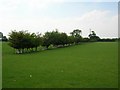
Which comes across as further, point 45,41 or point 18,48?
point 45,41

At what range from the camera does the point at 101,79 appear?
12.4 metres

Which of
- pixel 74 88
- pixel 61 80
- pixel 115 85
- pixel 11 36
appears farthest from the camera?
pixel 11 36

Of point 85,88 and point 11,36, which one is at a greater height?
point 11,36

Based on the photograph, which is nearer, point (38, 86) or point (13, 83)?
point (38, 86)

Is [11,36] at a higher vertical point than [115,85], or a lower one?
higher

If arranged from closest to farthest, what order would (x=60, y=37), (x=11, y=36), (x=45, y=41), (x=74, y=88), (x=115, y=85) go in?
(x=74, y=88) < (x=115, y=85) < (x=11, y=36) < (x=45, y=41) < (x=60, y=37)

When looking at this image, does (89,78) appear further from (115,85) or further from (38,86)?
(38,86)

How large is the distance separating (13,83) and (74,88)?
334 cm

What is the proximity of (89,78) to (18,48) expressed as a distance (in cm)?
2900

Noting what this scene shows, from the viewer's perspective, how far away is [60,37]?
210ft

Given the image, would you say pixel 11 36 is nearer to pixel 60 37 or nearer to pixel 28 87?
pixel 60 37

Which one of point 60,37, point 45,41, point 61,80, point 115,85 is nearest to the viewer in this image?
point 115,85

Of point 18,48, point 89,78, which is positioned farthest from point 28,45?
point 89,78

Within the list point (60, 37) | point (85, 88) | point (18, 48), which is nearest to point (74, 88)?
point (85, 88)
